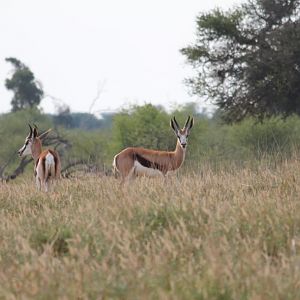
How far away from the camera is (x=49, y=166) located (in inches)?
547

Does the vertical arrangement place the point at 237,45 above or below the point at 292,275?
above

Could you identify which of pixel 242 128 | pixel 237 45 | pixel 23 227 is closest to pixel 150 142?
pixel 242 128

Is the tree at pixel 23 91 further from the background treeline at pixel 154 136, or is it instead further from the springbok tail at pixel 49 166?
the springbok tail at pixel 49 166

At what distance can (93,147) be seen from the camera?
45531mm

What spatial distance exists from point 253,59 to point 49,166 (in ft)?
42.9

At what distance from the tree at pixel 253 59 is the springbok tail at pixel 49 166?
12.2 metres

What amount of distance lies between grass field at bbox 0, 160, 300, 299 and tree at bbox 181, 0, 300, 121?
15.4m

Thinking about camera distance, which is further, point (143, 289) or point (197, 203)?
point (197, 203)

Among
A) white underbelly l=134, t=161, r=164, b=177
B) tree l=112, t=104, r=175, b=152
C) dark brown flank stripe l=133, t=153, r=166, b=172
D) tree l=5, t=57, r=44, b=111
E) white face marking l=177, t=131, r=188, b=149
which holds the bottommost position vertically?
white underbelly l=134, t=161, r=164, b=177

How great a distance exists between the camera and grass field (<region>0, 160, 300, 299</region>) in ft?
17.8

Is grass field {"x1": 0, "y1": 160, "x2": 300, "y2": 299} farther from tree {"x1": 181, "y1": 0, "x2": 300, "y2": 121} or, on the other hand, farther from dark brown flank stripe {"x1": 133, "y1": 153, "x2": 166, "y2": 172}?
tree {"x1": 181, "y1": 0, "x2": 300, "y2": 121}


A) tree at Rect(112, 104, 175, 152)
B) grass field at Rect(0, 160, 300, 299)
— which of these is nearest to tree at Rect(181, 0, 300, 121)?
tree at Rect(112, 104, 175, 152)

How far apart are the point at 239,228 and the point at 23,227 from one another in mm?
2094

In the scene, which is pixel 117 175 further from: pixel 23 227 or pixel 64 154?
pixel 64 154
